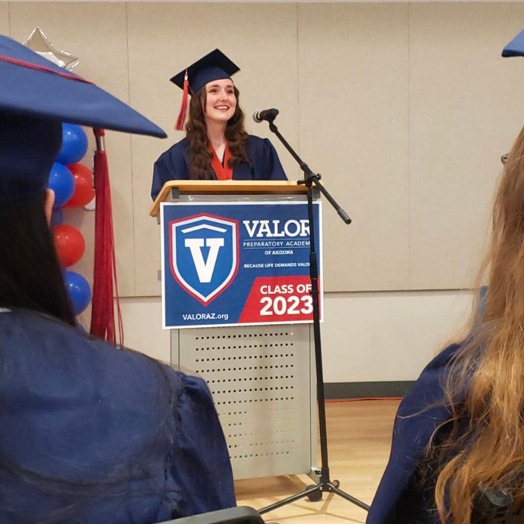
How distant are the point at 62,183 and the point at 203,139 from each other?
0.91 metres

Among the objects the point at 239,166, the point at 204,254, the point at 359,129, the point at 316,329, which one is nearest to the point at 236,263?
the point at 204,254

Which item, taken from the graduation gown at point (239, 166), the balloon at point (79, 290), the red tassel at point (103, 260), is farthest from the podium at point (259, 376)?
the balloon at point (79, 290)

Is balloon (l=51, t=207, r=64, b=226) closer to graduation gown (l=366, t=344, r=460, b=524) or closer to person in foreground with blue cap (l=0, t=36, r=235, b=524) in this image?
person in foreground with blue cap (l=0, t=36, r=235, b=524)

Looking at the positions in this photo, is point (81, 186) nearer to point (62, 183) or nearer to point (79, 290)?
point (62, 183)

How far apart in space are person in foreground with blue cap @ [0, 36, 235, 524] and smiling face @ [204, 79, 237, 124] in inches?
91.6

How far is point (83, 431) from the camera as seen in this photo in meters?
0.57

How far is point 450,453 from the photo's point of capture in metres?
0.73

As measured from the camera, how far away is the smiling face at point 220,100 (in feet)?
9.78

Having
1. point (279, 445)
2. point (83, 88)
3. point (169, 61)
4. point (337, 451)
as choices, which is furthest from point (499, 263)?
point (169, 61)

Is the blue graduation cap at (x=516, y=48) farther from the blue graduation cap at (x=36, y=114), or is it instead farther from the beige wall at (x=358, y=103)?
the beige wall at (x=358, y=103)

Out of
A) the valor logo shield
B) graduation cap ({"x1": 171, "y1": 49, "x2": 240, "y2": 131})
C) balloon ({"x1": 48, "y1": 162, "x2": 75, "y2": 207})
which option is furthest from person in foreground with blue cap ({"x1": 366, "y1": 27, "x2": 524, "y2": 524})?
balloon ({"x1": 48, "y1": 162, "x2": 75, "y2": 207})

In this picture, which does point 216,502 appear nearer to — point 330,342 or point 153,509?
point 153,509

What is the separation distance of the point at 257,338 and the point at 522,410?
5.49 ft

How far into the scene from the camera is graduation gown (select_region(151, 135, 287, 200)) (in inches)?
115
